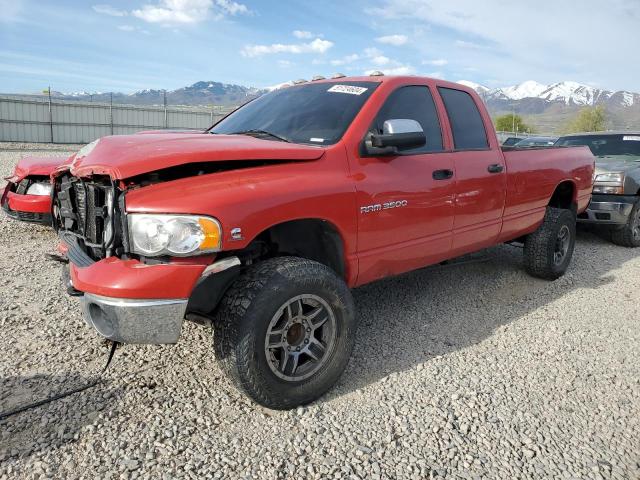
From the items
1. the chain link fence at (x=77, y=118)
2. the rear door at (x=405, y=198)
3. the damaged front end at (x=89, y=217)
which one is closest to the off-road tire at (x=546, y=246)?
the rear door at (x=405, y=198)

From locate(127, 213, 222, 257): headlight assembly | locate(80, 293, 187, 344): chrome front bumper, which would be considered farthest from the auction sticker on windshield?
locate(80, 293, 187, 344): chrome front bumper

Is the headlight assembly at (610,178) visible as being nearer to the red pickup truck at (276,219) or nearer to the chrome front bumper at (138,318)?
the red pickup truck at (276,219)

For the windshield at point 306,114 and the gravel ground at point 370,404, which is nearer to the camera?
the gravel ground at point 370,404

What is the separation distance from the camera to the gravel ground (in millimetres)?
2334

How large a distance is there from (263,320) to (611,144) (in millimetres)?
7706

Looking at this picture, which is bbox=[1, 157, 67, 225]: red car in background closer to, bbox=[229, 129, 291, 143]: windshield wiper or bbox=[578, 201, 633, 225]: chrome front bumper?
bbox=[229, 129, 291, 143]: windshield wiper

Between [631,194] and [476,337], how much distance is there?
4545mm

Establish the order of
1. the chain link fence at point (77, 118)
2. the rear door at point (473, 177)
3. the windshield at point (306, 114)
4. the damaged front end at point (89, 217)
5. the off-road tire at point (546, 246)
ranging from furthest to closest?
the chain link fence at point (77, 118) < the off-road tire at point (546, 246) < the rear door at point (473, 177) < the windshield at point (306, 114) < the damaged front end at point (89, 217)

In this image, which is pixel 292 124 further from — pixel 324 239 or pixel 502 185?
pixel 502 185

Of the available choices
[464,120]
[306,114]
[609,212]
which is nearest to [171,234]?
[306,114]

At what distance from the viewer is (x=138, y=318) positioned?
2301mm

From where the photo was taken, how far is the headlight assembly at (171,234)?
7.63 feet

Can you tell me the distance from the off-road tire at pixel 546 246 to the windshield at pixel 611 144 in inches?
134

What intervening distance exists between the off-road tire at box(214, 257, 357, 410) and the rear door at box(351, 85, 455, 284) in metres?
0.51
